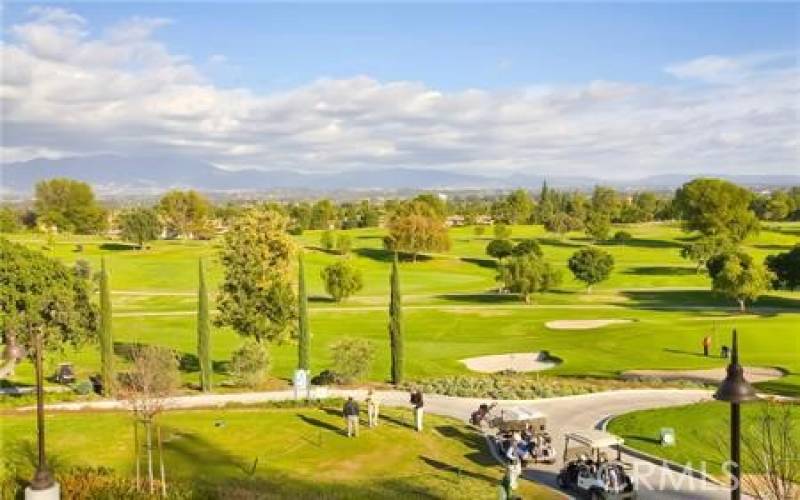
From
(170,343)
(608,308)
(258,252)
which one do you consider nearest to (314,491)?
(258,252)

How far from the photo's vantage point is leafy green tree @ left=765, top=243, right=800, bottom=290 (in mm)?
75188

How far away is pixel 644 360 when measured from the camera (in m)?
46.8

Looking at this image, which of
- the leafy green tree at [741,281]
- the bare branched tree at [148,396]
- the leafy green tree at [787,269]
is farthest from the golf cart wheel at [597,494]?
the leafy green tree at [787,269]

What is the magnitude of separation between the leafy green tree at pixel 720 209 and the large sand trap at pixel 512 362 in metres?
72.1

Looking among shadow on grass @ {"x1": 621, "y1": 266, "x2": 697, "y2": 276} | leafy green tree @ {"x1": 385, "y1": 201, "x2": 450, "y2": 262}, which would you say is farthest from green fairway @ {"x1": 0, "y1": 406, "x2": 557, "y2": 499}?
leafy green tree @ {"x1": 385, "y1": 201, "x2": 450, "y2": 262}

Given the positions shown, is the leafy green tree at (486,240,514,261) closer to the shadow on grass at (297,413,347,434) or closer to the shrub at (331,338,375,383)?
the shrub at (331,338,375,383)

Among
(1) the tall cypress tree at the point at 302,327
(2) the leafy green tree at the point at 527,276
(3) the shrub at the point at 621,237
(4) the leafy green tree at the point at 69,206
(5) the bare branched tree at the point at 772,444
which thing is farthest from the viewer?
(4) the leafy green tree at the point at 69,206

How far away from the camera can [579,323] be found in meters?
62.4

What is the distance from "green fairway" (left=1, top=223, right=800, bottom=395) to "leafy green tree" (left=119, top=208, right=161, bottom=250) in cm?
261

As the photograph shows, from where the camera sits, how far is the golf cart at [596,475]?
2156 cm

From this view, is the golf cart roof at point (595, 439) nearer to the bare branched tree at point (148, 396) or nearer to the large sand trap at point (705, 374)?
the bare branched tree at point (148, 396)

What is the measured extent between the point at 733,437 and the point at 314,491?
1264 cm

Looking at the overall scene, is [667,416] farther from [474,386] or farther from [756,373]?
[756,373]

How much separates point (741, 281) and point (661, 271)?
31.7 metres
